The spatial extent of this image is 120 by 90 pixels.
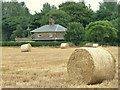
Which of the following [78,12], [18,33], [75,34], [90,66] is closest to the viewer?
[90,66]

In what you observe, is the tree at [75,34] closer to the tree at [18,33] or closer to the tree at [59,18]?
the tree at [59,18]

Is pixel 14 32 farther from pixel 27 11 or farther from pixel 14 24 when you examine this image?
pixel 27 11

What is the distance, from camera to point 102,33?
153 ft

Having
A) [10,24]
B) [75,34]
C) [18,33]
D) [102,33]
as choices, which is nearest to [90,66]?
[75,34]

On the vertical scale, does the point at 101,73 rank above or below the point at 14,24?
below

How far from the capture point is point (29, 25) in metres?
71.2

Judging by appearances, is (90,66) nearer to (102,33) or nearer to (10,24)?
(102,33)

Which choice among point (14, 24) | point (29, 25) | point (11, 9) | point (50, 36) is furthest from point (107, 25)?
point (11, 9)

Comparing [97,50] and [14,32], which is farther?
[14,32]

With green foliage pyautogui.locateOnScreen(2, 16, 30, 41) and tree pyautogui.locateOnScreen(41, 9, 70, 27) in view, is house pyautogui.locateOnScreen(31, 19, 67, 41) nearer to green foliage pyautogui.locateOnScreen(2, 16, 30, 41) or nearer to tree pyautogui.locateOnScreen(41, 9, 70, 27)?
tree pyautogui.locateOnScreen(41, 9, 70, 27)

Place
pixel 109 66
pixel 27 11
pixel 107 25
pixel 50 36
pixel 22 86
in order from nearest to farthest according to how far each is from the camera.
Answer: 1. pixel 22 86
2. pixel 109 66
3. pixel 107 25
4. pixel 50 36
5. pixel 27 11

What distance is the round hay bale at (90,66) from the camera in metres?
7.91

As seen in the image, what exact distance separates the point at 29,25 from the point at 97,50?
2510 inches

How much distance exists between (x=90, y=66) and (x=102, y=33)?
39336 mm
